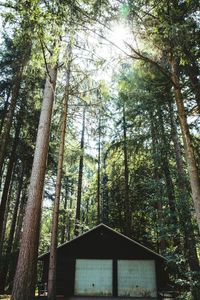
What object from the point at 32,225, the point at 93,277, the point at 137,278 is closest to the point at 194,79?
the point at 32,225

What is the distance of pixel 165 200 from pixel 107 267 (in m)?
7.57

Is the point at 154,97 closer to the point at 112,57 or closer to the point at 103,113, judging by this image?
the point at 103,113

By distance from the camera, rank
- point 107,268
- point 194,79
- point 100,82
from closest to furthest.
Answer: point 194,79 → point 100,82 → point 107,268

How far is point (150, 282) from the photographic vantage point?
14422 mm

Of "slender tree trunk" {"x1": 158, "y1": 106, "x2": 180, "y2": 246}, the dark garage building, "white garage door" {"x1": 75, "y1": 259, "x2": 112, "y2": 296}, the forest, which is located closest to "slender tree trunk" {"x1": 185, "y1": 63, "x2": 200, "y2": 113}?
the forest

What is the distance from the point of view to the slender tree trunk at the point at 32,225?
4.93 metres

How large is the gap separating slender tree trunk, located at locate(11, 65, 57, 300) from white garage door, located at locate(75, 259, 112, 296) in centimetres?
1062

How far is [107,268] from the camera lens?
14.9 metres

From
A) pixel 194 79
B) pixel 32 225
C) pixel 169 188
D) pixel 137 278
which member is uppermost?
pixel 194 79

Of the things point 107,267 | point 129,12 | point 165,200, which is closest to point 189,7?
point 129,12

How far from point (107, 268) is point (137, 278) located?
5.96 ft

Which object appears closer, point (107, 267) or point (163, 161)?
point (163, 161)

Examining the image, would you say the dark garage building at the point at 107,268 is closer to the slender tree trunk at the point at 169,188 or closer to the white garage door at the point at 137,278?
the white garage door at the point at 137,278

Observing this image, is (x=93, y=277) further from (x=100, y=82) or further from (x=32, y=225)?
(x=100, y=82)
